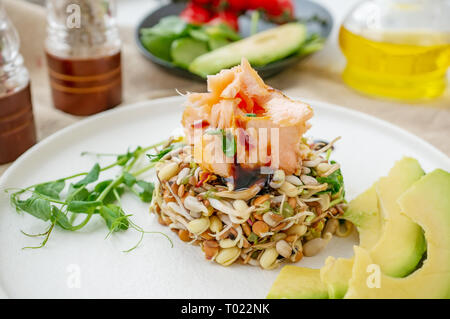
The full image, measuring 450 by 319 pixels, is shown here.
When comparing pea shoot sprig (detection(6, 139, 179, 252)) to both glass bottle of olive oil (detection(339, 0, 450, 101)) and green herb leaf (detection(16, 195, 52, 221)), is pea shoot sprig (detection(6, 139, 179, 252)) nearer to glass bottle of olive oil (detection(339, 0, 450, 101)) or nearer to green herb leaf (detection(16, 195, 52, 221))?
green herb leaf (detection(16, 195, 52, 221))

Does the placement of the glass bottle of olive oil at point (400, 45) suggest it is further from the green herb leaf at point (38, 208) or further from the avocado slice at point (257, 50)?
the green herb leaf at point (38, 208)

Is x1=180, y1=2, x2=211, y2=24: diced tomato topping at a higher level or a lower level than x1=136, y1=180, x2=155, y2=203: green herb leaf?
higher

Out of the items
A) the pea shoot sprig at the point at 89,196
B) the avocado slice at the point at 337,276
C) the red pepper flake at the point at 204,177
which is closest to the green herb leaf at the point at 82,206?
the pea shoot sprig at the point at 89,196

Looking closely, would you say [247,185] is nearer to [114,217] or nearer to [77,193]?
[114,217]

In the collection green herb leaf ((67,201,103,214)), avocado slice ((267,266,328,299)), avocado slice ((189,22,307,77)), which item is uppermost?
avocado slice ((189,22,307,77))

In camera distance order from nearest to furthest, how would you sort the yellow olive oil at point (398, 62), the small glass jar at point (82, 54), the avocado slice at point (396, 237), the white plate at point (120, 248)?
1. the avocado slice at point (396, 237)
2. the white plate at point (120, 248)
3. the small glass jar at point (82, 54)
4. the yellow olive oil at point (398, 62)

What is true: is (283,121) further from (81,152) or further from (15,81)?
(15,81)

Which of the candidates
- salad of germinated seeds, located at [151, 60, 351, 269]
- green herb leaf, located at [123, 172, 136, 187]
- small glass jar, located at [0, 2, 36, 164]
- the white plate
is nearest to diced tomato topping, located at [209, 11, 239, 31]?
the white plate
